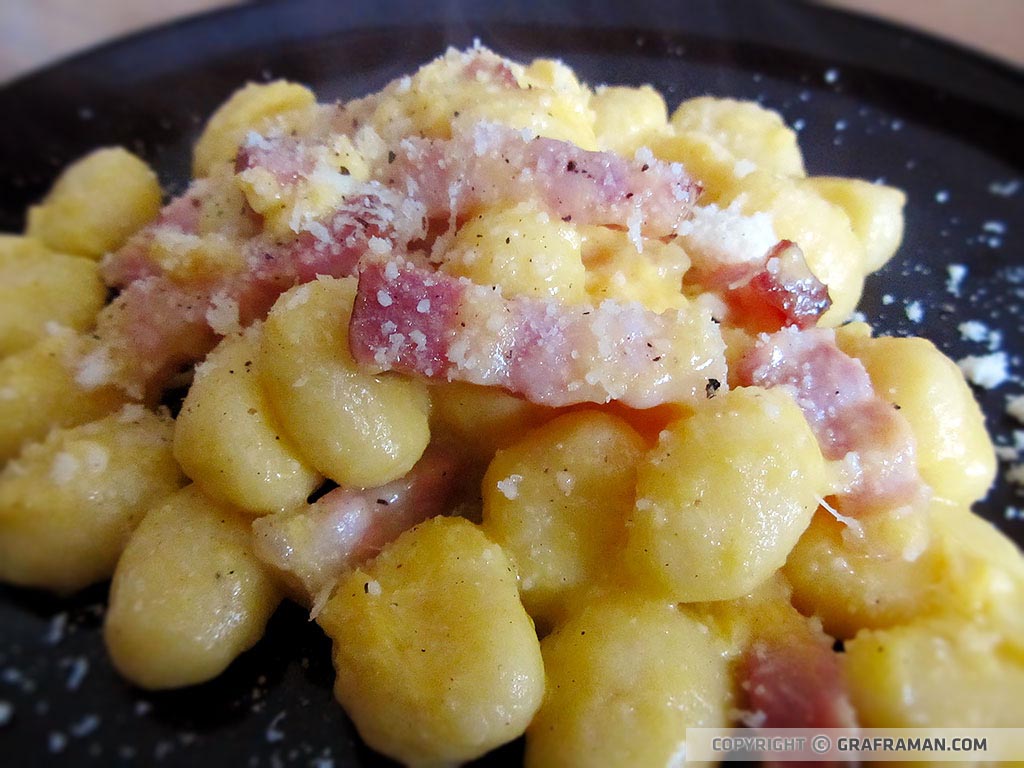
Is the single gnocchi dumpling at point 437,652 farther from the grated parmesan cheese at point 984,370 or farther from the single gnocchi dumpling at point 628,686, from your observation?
the grated parmesan cheese at point 984,370

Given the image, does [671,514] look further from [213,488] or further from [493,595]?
[213,488]

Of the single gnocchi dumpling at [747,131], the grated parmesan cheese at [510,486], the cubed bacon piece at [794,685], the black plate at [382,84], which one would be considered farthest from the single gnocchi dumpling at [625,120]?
the cubed bacon piece at [794,685]

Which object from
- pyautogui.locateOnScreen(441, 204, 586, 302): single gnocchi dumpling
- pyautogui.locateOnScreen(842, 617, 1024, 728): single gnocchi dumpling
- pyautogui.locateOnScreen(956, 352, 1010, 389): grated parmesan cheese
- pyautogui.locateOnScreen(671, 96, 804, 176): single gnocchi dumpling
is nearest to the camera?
pyautogui.locateOnScreen(842, 617, 1024, 728): single gnocchi dumpling

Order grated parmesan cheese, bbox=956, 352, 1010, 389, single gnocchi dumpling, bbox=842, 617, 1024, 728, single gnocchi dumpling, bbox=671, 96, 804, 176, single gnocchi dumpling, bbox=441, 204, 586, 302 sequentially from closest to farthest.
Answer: single gnocchi dumpling, bbox=842, 617, 1024, 728
single gnocchi dumpling, bbox=441, 204, 586, 302
grated parmesan cheese, bbox=956, 352, 1010, 389
single gnocchi dumpling, bbox=671, 96, 804, 176

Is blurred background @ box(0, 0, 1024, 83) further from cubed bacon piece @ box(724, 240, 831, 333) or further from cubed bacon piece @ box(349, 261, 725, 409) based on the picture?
cubed bacon piece @ box(724, 240, 831, 333)

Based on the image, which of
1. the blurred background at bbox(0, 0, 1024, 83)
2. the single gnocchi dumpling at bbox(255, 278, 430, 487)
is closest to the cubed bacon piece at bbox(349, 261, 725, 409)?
the single gnocchi dumpling at bbox(255, 278, 430, 487)

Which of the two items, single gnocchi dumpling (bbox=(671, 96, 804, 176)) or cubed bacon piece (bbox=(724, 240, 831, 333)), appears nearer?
cubed bacon piece (bbox=(724, 240, 831, 333))

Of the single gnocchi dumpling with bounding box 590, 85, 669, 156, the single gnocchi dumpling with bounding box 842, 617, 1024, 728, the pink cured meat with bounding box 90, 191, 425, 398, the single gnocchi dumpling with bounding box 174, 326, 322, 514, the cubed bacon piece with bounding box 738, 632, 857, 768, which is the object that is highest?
the single gnocchi dumpling with bounding box 590, 85, 669, 156
